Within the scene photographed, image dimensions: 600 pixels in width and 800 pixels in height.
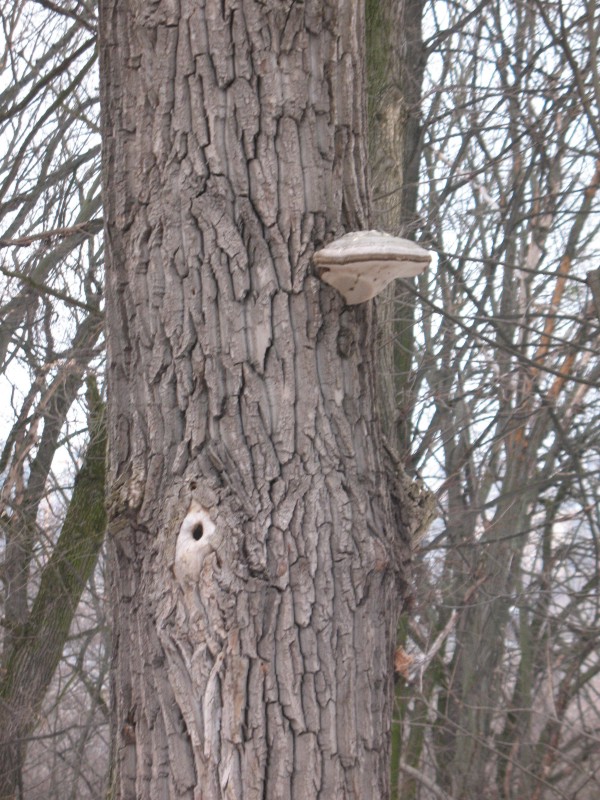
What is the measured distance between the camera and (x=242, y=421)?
182 centimetres

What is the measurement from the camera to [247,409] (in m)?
1.82

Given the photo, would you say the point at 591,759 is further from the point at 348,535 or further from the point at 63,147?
the point at 63,147

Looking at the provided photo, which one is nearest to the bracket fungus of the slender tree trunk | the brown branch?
the brown branch

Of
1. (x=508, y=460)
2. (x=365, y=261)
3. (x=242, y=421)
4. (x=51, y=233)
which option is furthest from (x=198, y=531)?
(x=508, y=460)

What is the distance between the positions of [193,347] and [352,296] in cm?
39

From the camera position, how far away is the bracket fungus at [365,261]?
174 centimetres

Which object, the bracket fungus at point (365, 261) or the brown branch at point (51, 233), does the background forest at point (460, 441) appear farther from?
the bracket fungus at point (365, 261)

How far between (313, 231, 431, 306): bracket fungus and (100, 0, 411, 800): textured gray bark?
6 centimetres

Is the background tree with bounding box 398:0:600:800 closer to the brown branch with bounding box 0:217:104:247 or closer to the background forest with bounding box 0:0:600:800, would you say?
the background forest with bounding box 0:0:600:800

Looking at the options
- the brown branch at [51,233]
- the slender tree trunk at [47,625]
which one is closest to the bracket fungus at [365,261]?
the brown branch at [51,233]

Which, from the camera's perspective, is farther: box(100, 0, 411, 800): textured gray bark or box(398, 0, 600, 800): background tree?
box(398, 0, 600, 800): background tree

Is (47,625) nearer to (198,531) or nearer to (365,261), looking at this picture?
(198,531)

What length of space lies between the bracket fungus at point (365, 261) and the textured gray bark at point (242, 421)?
6cm

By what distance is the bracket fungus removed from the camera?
1743mm
